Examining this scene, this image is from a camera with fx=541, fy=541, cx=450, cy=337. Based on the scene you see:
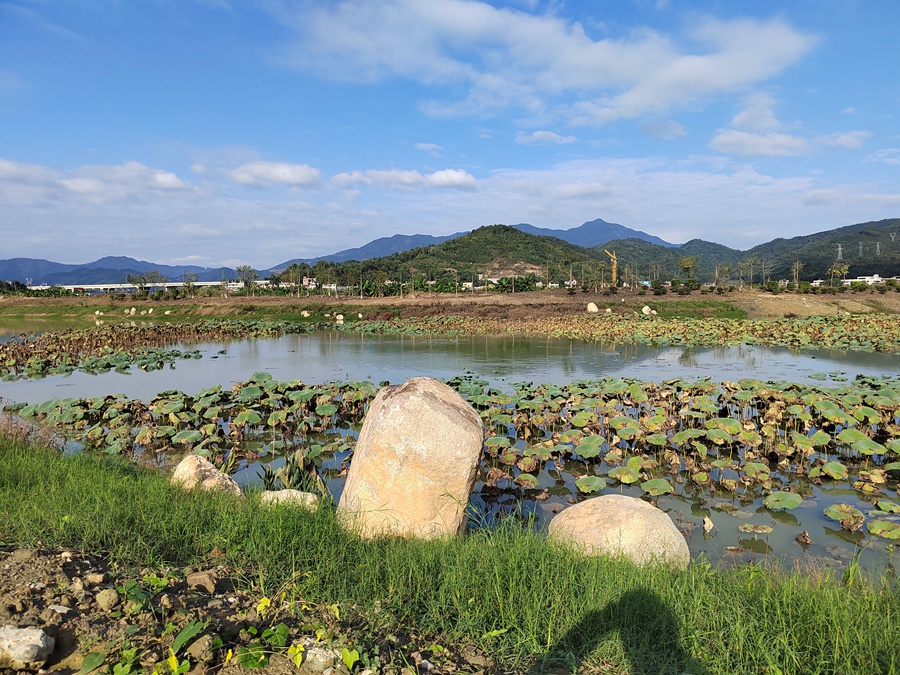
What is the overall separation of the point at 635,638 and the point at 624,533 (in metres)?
1.51

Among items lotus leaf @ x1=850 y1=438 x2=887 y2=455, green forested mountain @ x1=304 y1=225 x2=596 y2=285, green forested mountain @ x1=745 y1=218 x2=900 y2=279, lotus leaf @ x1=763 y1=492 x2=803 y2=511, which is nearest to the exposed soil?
lotus leaf @ x1=763 y1=492 x2=803 y2=511

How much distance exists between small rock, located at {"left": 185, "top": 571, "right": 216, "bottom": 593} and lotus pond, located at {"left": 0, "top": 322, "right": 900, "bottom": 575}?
9.23 ft

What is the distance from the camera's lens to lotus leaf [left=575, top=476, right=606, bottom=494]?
21.0ft

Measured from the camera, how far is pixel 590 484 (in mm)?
6465

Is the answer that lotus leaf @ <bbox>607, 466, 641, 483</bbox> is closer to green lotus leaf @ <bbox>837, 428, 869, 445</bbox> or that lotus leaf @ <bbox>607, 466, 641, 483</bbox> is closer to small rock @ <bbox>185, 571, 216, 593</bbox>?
green lotus leaf @ <bbox>837, 428, 869, 445</bbox>

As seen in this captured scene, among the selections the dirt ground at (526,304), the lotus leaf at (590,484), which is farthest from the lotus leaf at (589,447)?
the dirt ground at (526,304)

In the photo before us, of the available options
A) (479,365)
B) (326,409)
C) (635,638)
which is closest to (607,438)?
(326,409)

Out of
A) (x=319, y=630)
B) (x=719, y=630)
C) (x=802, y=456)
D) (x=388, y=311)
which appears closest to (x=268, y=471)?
(x=319, y=630)

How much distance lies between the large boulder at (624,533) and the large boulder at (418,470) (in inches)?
36.2

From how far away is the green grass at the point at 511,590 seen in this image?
2.84m

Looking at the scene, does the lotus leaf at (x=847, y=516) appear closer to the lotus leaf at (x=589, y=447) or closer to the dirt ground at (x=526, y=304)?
the lotus leaf at (x=589, y=447)

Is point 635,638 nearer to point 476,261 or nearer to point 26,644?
point 26,644

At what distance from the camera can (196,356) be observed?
2044 cm

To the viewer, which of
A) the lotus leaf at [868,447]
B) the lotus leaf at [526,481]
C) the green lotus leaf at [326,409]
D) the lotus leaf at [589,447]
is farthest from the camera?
the green lotus leaf at [326,409]
